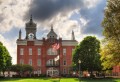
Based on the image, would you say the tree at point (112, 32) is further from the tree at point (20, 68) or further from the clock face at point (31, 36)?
the clock face at point (31, 36)

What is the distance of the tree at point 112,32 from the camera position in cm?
4662

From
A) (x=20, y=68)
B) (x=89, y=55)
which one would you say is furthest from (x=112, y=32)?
(x=20, y=68)

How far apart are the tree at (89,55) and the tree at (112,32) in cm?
3331

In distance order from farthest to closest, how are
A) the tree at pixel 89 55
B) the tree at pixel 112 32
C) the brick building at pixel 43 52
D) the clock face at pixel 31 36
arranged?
the clock face at pixel 31 36, the brick building at pixel 43 52, the tree at pixel 89 55, the tree at pixel 112 32

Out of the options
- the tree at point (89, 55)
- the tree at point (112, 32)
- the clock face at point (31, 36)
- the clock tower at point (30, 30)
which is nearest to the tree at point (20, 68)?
the clock face at point (31, 36)

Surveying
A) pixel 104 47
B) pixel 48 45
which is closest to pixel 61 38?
pixel 48 45

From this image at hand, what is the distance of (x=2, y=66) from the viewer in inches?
3209

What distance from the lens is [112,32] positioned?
4691cm

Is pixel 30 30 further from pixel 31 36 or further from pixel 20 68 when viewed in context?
pixel 20 68

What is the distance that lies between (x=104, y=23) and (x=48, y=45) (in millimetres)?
60174

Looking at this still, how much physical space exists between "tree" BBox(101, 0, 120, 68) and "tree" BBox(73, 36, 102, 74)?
3331 cm

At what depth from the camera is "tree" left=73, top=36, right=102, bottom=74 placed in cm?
8144

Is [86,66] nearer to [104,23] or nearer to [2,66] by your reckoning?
[2,66]

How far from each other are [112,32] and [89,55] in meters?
36.3
